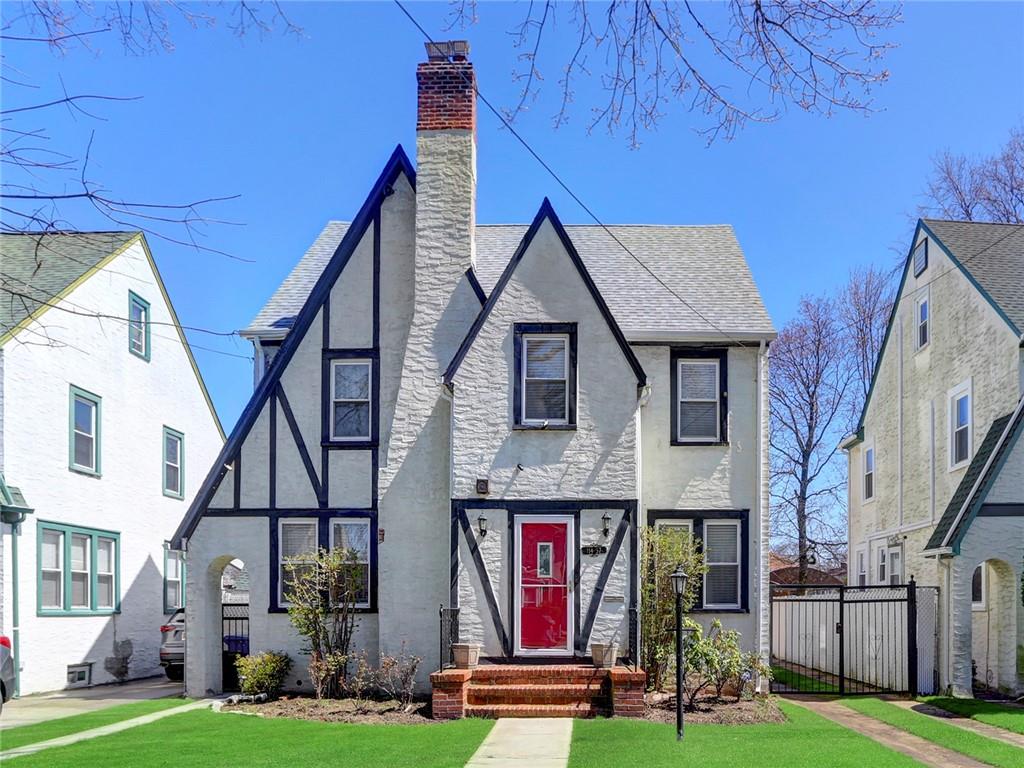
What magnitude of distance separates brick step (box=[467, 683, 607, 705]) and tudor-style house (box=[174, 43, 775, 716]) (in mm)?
961

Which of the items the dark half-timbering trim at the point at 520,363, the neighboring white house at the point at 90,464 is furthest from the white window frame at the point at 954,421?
the neighboring white house at the point at 90,464

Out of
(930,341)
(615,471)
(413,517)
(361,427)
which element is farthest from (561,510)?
(930,341)

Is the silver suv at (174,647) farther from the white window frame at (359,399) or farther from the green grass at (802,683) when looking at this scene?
the green grass at (802,683)

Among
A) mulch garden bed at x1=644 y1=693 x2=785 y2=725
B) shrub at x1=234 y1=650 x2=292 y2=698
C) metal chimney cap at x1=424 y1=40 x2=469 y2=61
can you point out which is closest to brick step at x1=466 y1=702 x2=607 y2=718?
mulch garden bed at x1=644 y1=693 x2=785 y2=725

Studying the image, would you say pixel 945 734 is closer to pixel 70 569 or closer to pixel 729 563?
pixel 729 563

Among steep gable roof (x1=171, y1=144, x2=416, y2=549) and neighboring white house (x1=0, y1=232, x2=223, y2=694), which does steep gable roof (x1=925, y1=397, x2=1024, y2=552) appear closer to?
steep gable roof (x1=171, y1=144, x2=416, y2=549)

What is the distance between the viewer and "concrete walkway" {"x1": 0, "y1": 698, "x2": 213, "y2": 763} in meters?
11.4

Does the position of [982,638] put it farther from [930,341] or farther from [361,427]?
[361,427]

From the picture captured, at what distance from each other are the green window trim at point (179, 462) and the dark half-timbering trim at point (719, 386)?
12.4m

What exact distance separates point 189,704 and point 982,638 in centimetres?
1328

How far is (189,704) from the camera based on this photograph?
15.8 meters

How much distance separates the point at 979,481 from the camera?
1641 centimetres

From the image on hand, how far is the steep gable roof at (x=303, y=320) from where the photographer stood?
17.0 m

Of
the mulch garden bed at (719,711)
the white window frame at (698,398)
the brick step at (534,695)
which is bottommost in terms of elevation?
the mulch garden bed at (719,711)
